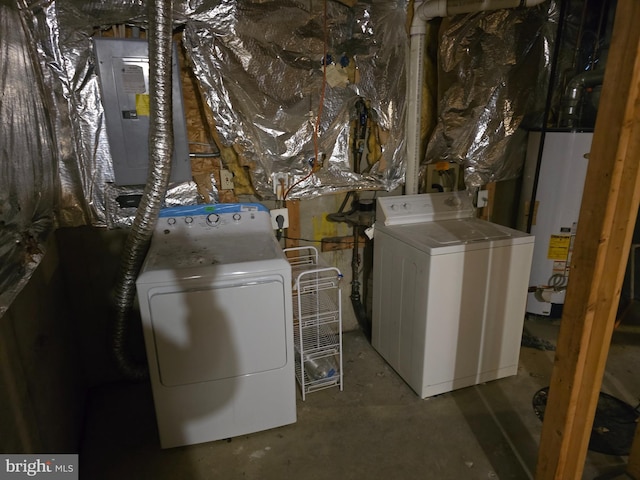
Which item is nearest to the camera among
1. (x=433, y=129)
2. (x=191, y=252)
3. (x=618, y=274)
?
(x=618, y=274)

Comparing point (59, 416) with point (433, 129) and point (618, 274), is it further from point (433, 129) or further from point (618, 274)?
point (433, 129)

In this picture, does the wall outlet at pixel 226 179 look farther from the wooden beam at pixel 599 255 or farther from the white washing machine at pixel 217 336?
the wooden beam at pixel 599 255

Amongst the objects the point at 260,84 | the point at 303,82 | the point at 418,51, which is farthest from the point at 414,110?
the point at 260,84

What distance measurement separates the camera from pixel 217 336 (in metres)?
1.74

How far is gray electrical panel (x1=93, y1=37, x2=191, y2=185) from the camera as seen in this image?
185cm

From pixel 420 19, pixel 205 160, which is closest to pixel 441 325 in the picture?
pixel 205 160

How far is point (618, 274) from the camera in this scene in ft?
3.92

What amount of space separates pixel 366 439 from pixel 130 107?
1.92m

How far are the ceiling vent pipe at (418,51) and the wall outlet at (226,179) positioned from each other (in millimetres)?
1093

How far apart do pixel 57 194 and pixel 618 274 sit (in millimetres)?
2283

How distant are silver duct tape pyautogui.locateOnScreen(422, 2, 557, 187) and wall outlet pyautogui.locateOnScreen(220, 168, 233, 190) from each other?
4.17ft

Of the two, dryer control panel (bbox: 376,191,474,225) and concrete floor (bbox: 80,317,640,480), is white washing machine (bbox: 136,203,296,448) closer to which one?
concrete floor (bbox: 80,317,640,480)

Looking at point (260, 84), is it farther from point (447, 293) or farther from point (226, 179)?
point (447, 293)

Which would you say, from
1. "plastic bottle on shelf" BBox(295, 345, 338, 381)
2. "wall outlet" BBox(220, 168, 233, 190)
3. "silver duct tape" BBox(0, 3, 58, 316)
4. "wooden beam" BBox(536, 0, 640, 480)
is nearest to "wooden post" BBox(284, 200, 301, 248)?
"wall outlet" BBox(220, 168, 233, 190)
